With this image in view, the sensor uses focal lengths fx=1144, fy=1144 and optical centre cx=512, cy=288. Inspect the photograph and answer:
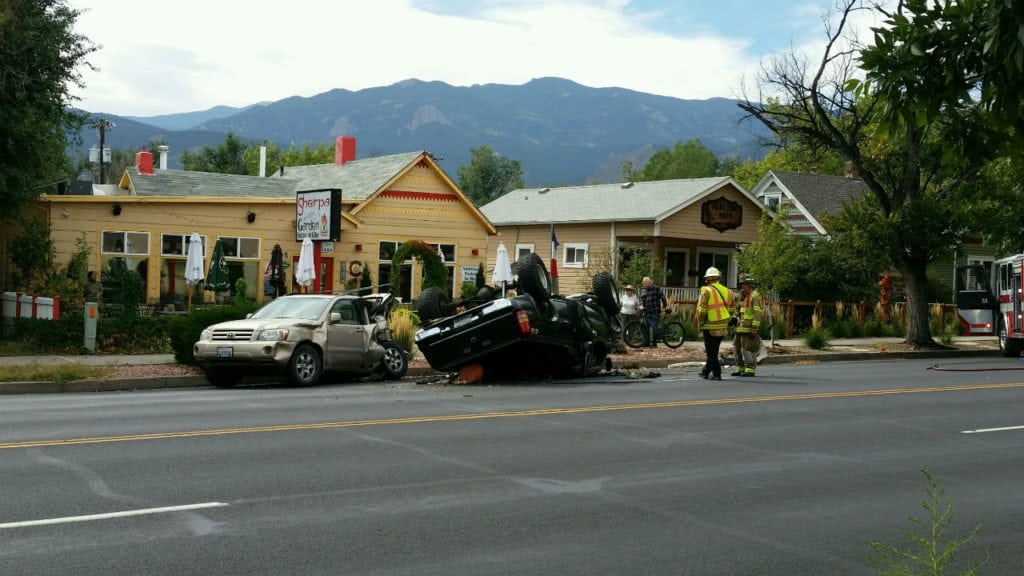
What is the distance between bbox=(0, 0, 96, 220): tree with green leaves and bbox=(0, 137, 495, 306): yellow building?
4.16 metres

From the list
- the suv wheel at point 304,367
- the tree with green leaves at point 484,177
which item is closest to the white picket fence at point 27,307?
the suv wheel at point 304,367

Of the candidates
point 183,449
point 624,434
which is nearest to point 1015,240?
point 624,434

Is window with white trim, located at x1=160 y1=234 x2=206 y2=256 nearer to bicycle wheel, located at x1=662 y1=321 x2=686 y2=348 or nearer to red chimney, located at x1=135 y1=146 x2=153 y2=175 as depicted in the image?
red chimney, located at x1=135 y1=146 x2=153 y2=175

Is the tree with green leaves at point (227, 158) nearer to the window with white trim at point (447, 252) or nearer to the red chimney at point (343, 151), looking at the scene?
the red chimney at point (343, 151)

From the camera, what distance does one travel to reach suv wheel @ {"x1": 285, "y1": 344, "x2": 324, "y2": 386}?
1798 cm

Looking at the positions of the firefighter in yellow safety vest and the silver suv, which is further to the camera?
the firefighter in yellow safety vest

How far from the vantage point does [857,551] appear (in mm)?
7414

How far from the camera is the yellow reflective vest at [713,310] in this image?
19.1m

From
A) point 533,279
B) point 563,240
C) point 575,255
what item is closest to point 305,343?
point 533,279

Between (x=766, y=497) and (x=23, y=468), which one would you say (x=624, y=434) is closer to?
(x=766, y=497)

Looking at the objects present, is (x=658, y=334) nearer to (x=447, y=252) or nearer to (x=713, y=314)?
(x=713, y=314)

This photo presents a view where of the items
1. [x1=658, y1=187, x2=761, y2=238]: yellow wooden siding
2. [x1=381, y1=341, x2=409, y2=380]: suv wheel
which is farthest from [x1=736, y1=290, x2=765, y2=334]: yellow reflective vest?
[x1=658, y1=187, x2=761, y2=238]: yellow wooden siding

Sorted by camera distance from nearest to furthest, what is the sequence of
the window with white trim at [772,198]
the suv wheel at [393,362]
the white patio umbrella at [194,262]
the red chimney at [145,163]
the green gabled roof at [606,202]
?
the suv wheel at [393,362]
the white patio umbrella at [194,262]
the red chimney at [145,163]
the green gabled roof at [606,202]
the window with white trim at [772,198]

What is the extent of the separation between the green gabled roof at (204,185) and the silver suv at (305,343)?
14.6 meters
